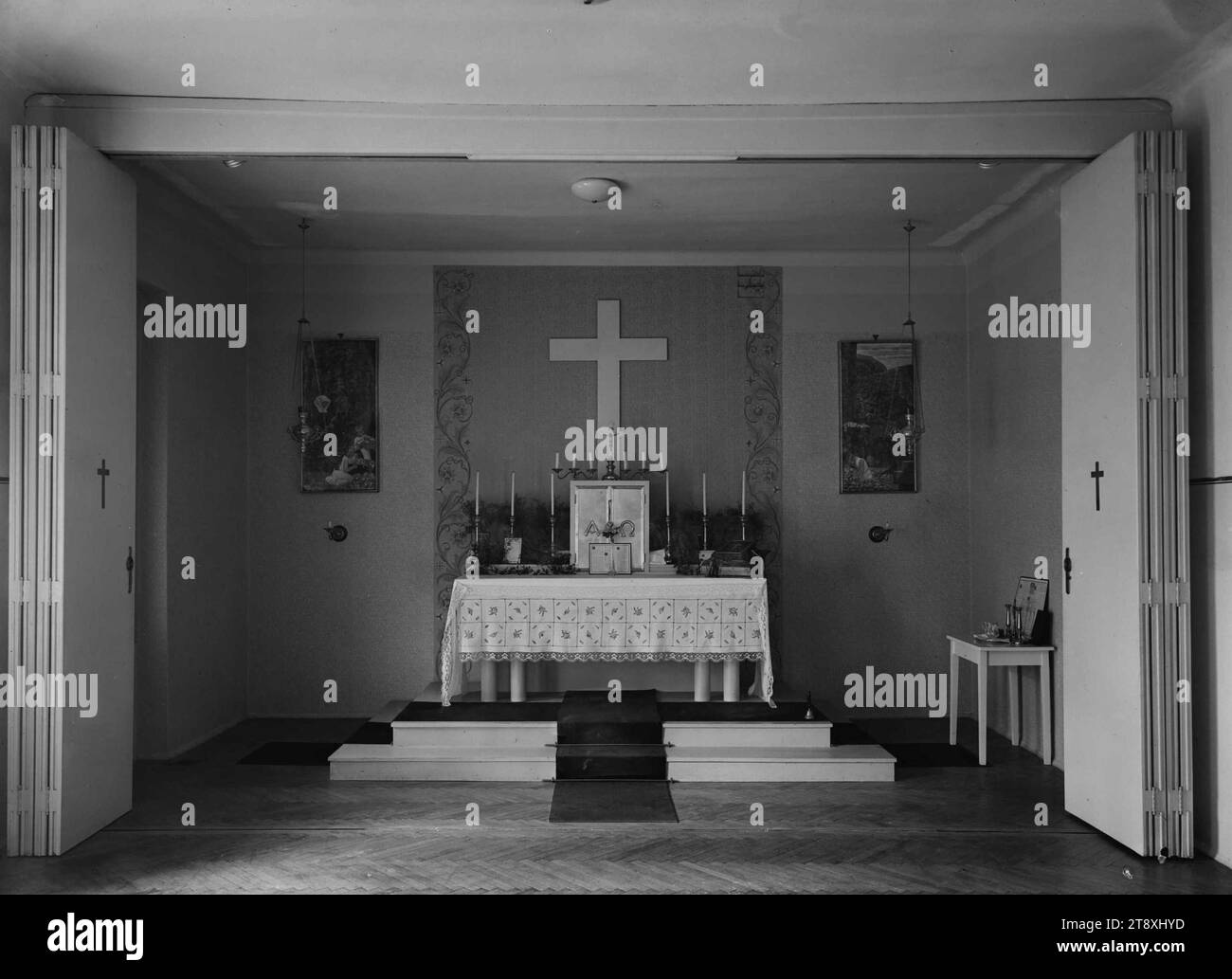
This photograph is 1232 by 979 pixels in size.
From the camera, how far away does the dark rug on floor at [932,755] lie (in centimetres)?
578

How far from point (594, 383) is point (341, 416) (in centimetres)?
173

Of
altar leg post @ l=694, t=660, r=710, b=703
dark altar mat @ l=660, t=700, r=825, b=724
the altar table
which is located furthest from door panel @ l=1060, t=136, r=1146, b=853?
altar leg post @ l=694, t=660, r=710, b=703

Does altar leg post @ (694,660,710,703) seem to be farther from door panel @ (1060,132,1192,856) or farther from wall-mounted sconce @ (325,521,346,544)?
wall-mounted sconce @ (325,521,346,544)

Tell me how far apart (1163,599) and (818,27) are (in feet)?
8.65

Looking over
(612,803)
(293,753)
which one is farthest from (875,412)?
(293,753)

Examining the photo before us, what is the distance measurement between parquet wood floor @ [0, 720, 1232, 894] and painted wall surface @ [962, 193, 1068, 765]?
1161mm

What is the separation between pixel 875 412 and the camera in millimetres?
7137

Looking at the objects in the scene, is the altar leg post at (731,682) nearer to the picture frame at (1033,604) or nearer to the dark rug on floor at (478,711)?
the dark rug on floor at (478,711)

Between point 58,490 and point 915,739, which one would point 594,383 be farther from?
point 58,490

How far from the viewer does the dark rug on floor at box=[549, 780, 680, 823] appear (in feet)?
15.7

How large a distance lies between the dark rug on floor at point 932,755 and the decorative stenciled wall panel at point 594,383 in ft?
4.18

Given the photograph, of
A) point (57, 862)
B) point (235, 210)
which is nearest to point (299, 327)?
point (235, 210)

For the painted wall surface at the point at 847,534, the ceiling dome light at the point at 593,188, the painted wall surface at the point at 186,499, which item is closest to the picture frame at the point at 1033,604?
the painted wall surface at the point at 847,534
